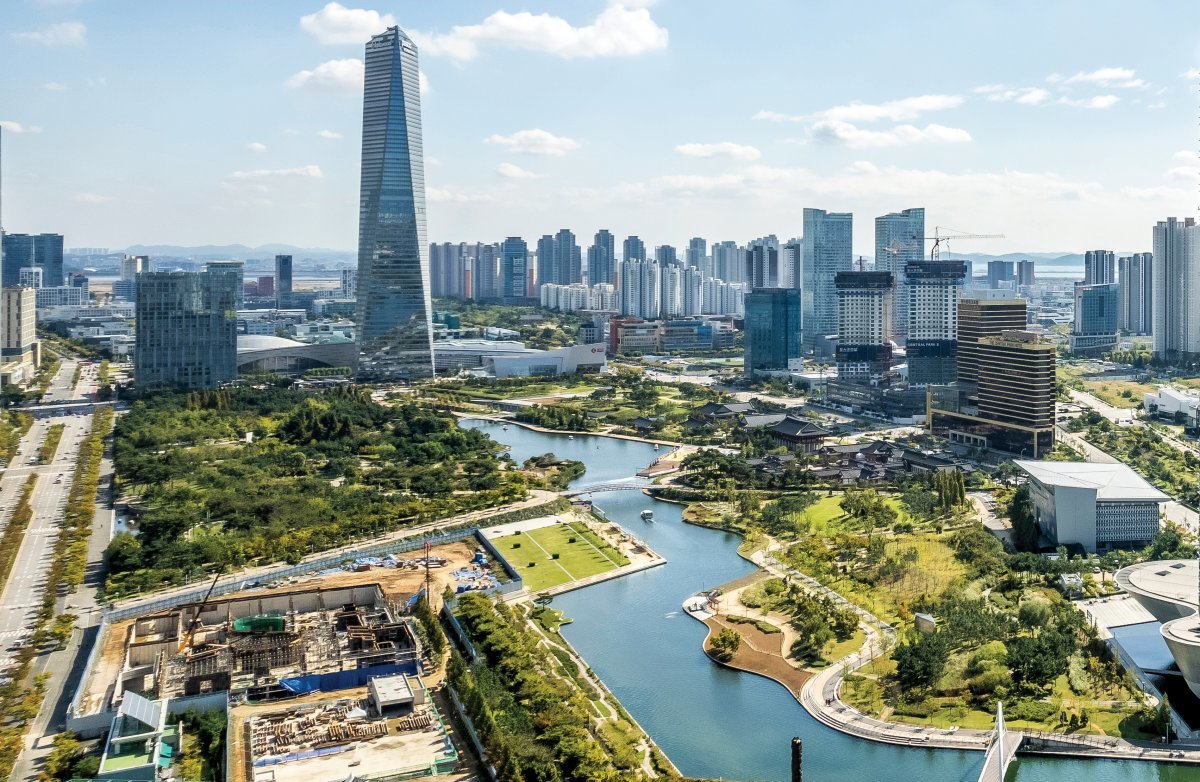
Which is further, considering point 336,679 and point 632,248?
point 632,248

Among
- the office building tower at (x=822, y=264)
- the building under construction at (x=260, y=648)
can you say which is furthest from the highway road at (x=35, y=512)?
the office building tower at (x=822, y=264)

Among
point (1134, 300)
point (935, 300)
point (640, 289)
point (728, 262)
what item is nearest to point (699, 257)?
point (728, 262)

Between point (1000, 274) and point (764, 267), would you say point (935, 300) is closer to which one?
point (764, 267)

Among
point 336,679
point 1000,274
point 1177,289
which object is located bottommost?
point 336,679

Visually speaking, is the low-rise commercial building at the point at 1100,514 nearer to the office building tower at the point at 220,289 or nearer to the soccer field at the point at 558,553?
the soccer field at the point at 558,553

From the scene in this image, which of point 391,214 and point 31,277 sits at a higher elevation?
point 391,214

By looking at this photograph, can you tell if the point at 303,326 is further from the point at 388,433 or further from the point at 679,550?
the point at 679,550

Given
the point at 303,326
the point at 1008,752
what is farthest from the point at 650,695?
the point at 303,326

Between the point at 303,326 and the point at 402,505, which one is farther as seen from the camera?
the point at 303,326

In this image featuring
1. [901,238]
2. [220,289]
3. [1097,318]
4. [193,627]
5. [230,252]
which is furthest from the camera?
[230,252]
